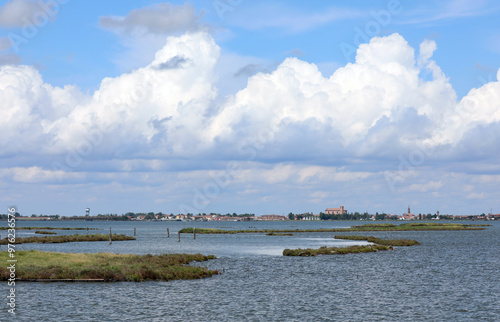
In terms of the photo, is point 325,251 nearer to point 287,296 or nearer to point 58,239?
point 287,296

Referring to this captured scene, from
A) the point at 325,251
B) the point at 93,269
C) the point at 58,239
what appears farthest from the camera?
the point at 58,239

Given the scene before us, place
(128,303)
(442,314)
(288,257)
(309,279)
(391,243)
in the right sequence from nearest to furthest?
(442,314)
(128,303)
(309,279)
(288,257)
(391,243)

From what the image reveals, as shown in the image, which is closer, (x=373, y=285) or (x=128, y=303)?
(x=128, y=303)

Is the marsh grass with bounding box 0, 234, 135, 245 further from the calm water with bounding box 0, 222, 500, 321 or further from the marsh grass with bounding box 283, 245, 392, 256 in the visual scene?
the calm water with bounding box 0, 222, 500, 321

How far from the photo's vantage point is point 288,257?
90438 mm

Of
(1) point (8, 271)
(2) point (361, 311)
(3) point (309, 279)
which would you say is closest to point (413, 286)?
(3) point (309, 279)

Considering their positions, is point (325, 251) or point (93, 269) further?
point (325, 251)

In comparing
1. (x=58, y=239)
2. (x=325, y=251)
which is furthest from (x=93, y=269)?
(x=58, y=239)

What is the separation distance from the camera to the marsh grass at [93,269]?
57094 mm

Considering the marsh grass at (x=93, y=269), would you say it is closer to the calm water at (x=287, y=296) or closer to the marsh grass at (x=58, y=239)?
the calm water at (x=287, y=296)

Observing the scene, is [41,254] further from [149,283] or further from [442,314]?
[442,314]

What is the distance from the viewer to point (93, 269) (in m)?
58.3

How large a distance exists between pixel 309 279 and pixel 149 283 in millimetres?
18646

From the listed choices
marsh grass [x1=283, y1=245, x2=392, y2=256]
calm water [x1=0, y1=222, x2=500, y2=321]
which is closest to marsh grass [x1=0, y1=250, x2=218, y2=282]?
calm water [x1=0, y1=222, x2=500, y2=321]
